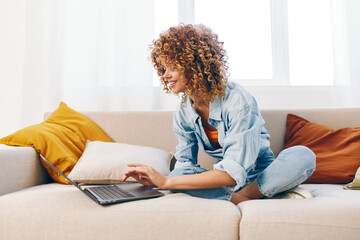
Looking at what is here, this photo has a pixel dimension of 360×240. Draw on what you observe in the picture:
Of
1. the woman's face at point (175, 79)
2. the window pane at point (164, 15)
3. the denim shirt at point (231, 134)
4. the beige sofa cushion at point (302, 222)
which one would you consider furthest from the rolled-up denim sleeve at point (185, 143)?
the window pane at point (164, 15)

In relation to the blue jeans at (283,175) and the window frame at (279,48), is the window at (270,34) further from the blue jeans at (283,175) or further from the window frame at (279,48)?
the blue jeans at (283,175)

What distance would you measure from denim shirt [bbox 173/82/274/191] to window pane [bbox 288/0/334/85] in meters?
1.34

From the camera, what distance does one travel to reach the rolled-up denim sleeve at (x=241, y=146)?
981mm

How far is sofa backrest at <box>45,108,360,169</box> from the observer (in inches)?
64.1

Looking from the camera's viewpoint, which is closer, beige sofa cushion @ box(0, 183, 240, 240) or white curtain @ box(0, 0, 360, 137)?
beige sofa cushion @ box(0, 183, 240, 240)

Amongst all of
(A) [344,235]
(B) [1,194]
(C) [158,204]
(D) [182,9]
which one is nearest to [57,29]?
(D) [182,9]

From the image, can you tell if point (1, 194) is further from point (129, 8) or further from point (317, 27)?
point (317, 27)

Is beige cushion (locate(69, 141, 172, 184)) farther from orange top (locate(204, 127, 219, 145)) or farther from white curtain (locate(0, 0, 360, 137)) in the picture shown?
white curtain (locate(0, 0, 360, 137))

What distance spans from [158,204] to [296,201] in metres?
0.43

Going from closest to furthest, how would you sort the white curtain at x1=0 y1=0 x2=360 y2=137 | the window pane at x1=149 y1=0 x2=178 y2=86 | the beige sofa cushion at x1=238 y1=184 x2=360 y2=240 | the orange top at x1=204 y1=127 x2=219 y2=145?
the beige sofa cushion at x1=238 y1=184 x2=360 y2=240 < the orange top at x1=204 y1=127 x2=219 y2=145 < the white curtain at x1=0 y1=0 x2=360 y2=137 < the window pane at x1=149 y1=0 x2=178 y2=86

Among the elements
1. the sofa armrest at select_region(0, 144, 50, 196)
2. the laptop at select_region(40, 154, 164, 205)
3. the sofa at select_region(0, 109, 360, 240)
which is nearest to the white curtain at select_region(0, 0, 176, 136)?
the sofa armrest at select_region(0, 144, 50, 196)

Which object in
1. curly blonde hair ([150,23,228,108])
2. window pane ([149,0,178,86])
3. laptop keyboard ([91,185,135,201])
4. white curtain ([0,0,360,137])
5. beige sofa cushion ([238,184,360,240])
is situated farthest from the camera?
window pane ([149,0,178,86])

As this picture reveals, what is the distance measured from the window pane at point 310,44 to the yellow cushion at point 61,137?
5.21 feet

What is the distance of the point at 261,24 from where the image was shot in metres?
2.42
